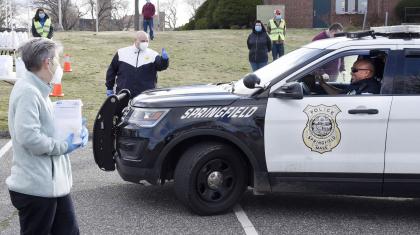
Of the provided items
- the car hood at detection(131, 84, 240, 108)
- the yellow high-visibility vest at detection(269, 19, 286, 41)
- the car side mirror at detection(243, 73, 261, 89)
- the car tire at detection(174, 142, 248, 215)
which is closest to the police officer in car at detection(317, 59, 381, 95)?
the car side mirror at detection(243, 73, 261, 89)

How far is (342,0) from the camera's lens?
3769 centimetres

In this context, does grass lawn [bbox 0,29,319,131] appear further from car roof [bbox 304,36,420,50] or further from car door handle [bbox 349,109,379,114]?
car door handle [bbox 349,109,379,114]

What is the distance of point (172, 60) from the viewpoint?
2117 centimetres

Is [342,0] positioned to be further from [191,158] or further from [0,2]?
[0,2]

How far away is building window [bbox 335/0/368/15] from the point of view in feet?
124

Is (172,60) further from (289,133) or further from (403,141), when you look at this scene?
(403,141)

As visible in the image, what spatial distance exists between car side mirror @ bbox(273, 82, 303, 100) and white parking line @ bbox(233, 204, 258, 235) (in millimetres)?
1132

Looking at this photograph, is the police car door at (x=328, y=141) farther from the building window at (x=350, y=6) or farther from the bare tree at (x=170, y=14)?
the bare tree at (x=170, y=14)

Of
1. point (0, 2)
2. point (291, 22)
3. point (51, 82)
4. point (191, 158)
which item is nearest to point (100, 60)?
point (191, 158)

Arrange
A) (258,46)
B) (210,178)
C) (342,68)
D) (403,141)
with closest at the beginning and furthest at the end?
1. (403,141)
2. (210,178)
3. (342,68)
4. (258,46)

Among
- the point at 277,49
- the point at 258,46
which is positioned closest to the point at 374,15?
the point at 277,49

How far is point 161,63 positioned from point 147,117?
251 centimetres

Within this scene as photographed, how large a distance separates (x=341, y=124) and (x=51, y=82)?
270 centimetres

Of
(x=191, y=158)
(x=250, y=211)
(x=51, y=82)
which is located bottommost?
(x=250, y=211)
